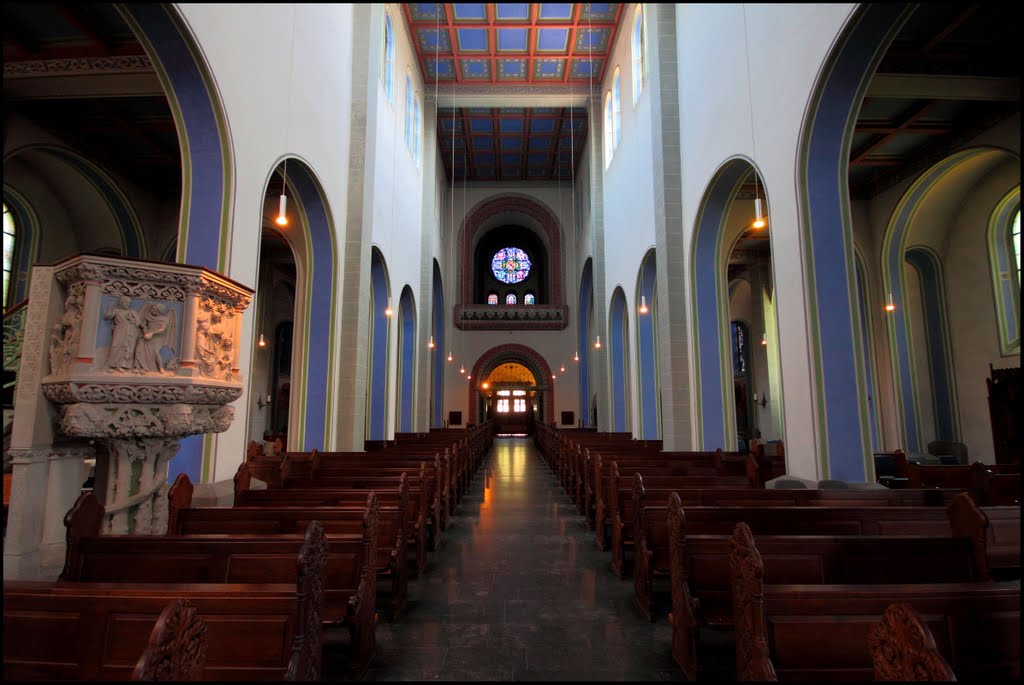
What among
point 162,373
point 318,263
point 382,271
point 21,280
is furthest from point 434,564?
point 21,280

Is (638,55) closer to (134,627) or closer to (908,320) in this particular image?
(908,320)

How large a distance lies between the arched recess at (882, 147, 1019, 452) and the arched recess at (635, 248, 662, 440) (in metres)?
4.97

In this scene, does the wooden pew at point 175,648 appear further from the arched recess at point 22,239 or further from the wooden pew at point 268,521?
the arched recess at point 22,239

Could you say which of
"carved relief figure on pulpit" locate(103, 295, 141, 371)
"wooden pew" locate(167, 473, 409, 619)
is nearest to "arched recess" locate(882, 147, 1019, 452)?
"wooden pew" locate(167, 473, 409, 619)

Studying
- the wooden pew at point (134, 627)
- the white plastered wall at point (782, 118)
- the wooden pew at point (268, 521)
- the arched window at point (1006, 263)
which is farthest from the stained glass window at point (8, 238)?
the arched window at point (1006, 263)

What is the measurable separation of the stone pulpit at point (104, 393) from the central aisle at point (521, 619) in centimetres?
202

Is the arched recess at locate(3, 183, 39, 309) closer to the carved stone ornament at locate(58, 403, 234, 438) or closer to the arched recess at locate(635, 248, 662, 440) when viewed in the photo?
the carved stone ornament at locate(58, 403, 234, 438)

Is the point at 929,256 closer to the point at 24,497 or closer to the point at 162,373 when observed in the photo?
the point at 162,373

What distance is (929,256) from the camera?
12031 millimetres

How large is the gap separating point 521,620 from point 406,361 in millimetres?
12084

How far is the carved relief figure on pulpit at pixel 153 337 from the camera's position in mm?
3669

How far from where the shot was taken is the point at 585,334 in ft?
67.6

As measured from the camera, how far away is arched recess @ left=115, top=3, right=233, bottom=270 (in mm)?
5305

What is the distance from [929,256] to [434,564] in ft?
41.7
